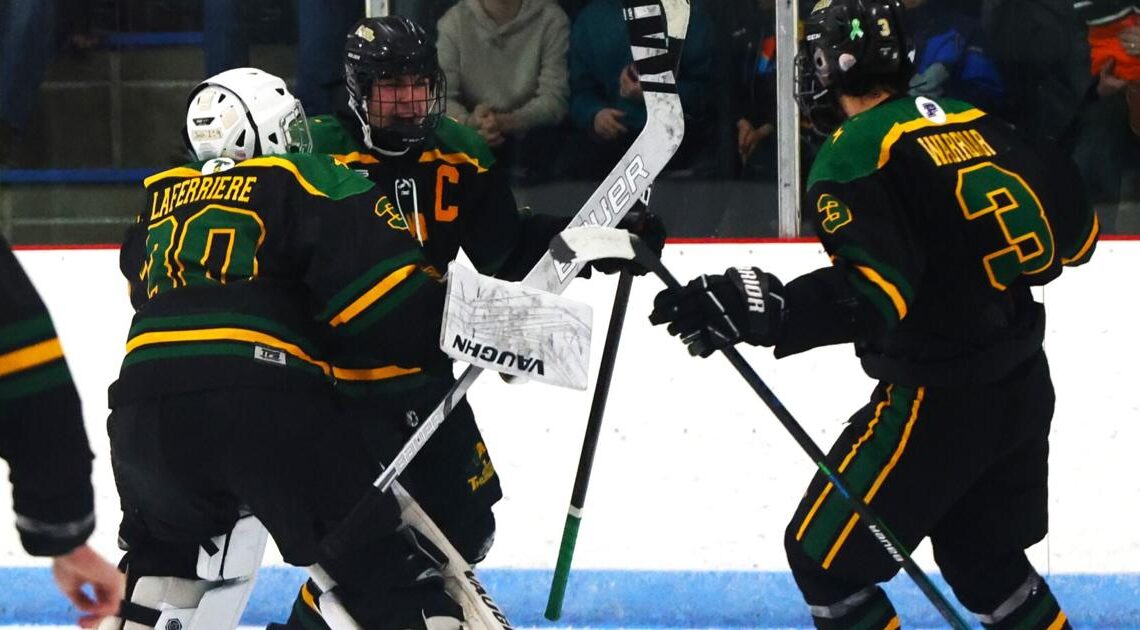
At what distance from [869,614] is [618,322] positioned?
595mm

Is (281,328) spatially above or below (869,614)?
above

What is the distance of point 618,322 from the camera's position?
266 centimetres

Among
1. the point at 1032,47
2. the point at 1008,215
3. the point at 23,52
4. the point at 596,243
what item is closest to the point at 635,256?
the point at 596,243

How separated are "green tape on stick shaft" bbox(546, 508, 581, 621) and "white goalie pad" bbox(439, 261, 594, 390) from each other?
1.67ft

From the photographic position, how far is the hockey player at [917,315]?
2.19 meters

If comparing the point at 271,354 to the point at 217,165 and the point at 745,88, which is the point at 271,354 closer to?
the point at 217,165

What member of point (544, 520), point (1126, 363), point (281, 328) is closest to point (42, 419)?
point (281, 328)

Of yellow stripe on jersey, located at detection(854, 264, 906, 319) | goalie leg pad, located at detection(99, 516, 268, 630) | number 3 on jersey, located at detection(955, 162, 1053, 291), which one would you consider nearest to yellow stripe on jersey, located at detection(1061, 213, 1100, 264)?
number 3 on jersey, located at detection(955, 162, 1053, 291)

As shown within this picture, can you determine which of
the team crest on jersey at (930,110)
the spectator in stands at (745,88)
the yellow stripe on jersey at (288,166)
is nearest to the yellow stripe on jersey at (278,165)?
the yellow stripe on jersey at (288,166)

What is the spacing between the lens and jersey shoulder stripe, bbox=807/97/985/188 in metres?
2.21

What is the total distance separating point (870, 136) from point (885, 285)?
0.21 m

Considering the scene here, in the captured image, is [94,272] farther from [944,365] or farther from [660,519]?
[944,365]

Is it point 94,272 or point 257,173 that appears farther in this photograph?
point 94,272

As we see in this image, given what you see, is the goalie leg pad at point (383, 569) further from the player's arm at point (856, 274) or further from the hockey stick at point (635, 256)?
the player's arm at point (856, 274)
